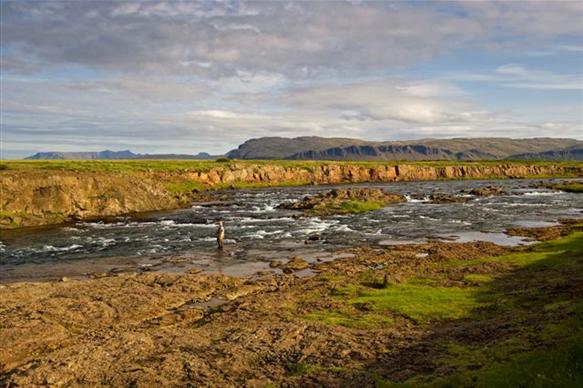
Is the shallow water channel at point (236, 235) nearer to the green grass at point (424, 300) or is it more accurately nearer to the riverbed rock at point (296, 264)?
the riverbed rock at point (296, 264)

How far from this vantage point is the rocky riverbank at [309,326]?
1808cm

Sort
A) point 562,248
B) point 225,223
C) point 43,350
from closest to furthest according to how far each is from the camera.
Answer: point 43,350 < point 562,248 < point 225,223

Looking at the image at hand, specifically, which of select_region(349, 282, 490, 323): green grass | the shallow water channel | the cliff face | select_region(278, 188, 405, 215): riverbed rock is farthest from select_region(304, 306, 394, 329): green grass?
the cliff face

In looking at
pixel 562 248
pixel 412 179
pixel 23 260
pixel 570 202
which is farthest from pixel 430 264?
pixel 412 179

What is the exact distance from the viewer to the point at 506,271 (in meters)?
35.8

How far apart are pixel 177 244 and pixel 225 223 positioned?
16451 mm

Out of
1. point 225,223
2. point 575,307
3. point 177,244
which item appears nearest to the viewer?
point 575,307

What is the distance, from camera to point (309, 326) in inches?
924

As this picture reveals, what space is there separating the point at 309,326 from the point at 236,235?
36.5m

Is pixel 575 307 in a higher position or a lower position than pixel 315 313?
higher

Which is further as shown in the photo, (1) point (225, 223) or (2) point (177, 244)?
(1) point (225, 223)

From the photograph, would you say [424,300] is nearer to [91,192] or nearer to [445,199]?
[91,192]

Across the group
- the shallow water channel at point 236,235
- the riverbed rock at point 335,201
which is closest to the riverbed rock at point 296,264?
the shallow water channel at point 236,235

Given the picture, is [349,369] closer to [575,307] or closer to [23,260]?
[575,307]
